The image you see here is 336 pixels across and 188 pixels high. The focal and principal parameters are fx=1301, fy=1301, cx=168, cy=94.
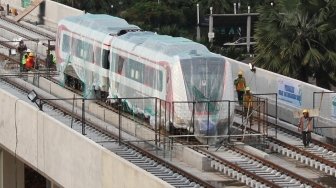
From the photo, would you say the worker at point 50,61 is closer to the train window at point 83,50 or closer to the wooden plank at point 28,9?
the train window at point 83,50

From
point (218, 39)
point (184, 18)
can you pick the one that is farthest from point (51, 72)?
point (184, 18)

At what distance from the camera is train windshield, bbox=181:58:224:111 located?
33.6m

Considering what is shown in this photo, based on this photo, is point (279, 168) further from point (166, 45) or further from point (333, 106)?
point (166, 45)

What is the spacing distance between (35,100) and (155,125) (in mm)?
3930

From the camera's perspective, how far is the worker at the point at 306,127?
1298 inches

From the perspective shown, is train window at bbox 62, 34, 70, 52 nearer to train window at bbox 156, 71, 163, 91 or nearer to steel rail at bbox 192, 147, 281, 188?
train window at bbox 156, 71, 163, 91

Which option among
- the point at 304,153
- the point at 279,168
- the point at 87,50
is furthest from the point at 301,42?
the point at 279,168

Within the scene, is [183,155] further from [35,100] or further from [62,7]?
[62,7]

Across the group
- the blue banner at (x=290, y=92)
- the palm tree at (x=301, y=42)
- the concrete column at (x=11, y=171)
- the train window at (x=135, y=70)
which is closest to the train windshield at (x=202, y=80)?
the train window at (x=135, y=70)

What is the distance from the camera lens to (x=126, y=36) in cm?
3903

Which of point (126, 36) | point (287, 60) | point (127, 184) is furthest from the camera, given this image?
point (287, 60)

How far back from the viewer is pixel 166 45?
116ft

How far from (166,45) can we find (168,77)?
1612 mm

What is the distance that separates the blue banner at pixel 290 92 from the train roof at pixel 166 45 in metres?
→ 3.42
